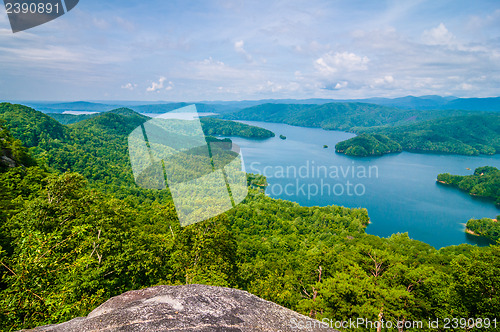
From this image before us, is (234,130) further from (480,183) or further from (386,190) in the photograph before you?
(480,183)

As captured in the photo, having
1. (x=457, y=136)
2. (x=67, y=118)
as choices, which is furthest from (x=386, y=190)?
(x=67, y=118)

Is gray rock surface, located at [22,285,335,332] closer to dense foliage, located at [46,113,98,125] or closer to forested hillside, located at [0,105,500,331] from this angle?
forested hillside, located at [0,105,500,331]

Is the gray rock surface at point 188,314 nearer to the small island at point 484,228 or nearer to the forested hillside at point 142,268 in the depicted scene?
the forested hillside at point 142,268

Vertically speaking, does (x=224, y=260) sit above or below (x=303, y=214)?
above

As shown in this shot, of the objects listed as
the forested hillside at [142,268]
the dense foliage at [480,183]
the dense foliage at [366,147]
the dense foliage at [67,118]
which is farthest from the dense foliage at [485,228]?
the dense foliage at [67,118]

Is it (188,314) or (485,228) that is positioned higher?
(188,314)

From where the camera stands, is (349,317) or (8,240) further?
(349,317)

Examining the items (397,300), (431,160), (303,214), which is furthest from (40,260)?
(431,160)

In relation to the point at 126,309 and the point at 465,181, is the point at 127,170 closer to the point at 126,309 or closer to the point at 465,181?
the point at 126,309
